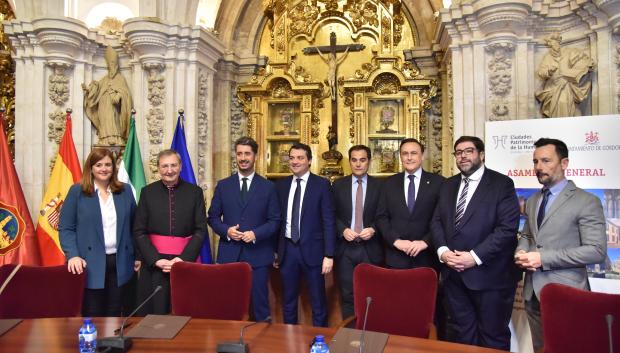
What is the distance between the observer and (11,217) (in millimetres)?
4402

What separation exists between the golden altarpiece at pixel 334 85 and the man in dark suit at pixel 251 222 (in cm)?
246

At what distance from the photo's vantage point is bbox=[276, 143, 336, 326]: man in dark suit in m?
3.40

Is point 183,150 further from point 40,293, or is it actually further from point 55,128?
point 40,293

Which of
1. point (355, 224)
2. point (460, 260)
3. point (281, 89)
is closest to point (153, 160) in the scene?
point (281, 89)

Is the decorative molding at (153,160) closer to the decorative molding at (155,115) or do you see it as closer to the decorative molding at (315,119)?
the decorative molding at (155,115)

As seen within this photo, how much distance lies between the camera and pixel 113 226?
121 inches

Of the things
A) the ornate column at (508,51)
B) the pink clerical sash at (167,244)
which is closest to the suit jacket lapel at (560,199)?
the ornate column at (508,51)

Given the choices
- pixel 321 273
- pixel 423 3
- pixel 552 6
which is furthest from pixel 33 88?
pixel 552 6

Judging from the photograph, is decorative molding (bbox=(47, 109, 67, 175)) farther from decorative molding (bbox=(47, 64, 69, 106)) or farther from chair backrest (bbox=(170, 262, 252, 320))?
chair backrest (bbox=(170, 262, 252, 320))

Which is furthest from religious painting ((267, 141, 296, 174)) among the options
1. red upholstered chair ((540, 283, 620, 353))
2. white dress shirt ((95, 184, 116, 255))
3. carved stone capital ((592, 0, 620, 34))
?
red upholstered chair ((540, 283, 620, 353))

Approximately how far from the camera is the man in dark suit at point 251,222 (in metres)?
3.37

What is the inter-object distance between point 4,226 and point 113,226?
2.03 meters

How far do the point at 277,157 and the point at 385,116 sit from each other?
147 cm

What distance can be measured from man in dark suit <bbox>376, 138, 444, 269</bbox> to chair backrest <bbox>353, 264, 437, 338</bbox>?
25.8 inches
